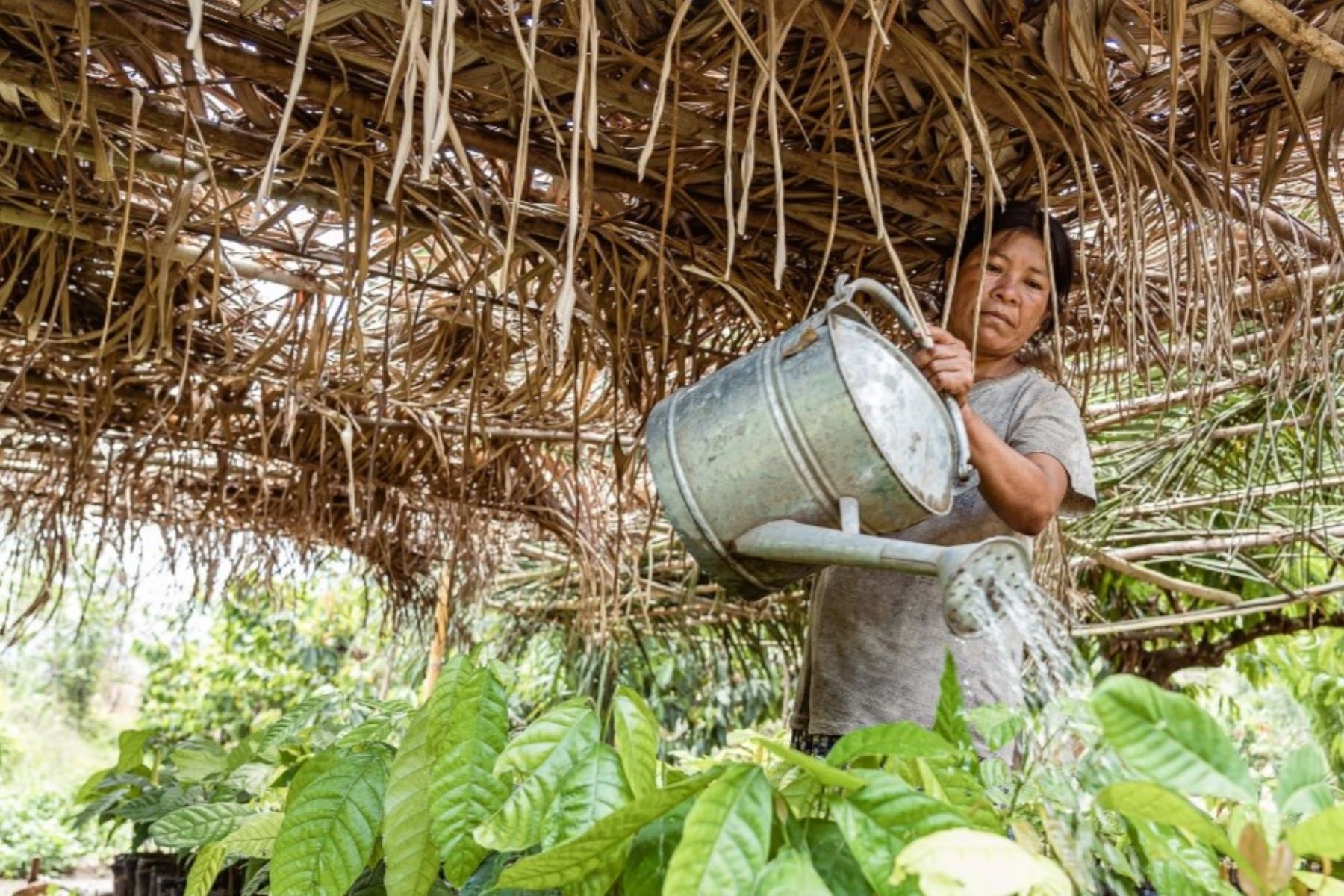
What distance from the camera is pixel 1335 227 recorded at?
1348 mm

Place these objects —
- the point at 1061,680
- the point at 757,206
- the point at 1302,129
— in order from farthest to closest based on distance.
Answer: the point at 757,206 → the point at 1302,129 → the point at 1061,680

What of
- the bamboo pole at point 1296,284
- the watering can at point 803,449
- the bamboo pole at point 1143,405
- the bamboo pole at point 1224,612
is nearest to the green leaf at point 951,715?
the watering can at point 803,449

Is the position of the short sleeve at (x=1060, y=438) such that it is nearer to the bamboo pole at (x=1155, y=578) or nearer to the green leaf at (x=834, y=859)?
the green leaf at (x=834, y=859)

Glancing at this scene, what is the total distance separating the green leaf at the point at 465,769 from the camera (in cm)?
82

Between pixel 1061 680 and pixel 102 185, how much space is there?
4.19 feet

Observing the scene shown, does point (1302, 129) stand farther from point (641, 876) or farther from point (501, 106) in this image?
point (641, 876)

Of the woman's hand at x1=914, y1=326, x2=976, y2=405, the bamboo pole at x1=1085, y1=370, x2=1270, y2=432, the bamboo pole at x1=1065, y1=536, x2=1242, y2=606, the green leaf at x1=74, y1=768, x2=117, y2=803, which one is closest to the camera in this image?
the woman's hand at x1=914, y1=326, x2=976, y2=405

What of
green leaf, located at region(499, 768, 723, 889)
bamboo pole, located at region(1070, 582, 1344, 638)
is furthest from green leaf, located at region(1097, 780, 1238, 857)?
bamboo pole, located at region(1070, 582, 1344, 638)

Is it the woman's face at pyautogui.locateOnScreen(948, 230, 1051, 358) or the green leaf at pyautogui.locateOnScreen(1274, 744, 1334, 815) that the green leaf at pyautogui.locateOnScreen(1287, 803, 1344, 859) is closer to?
the green leaf at pyautogui.locateOnScreen(1274, 744, 1334, 815)

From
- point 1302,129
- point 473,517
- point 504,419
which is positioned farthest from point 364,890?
point 473,517

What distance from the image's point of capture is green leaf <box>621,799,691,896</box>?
0.75 m

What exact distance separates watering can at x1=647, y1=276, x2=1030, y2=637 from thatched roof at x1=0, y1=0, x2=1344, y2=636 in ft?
0.40

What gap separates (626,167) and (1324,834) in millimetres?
986

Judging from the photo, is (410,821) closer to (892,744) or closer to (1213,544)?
(892,744)
